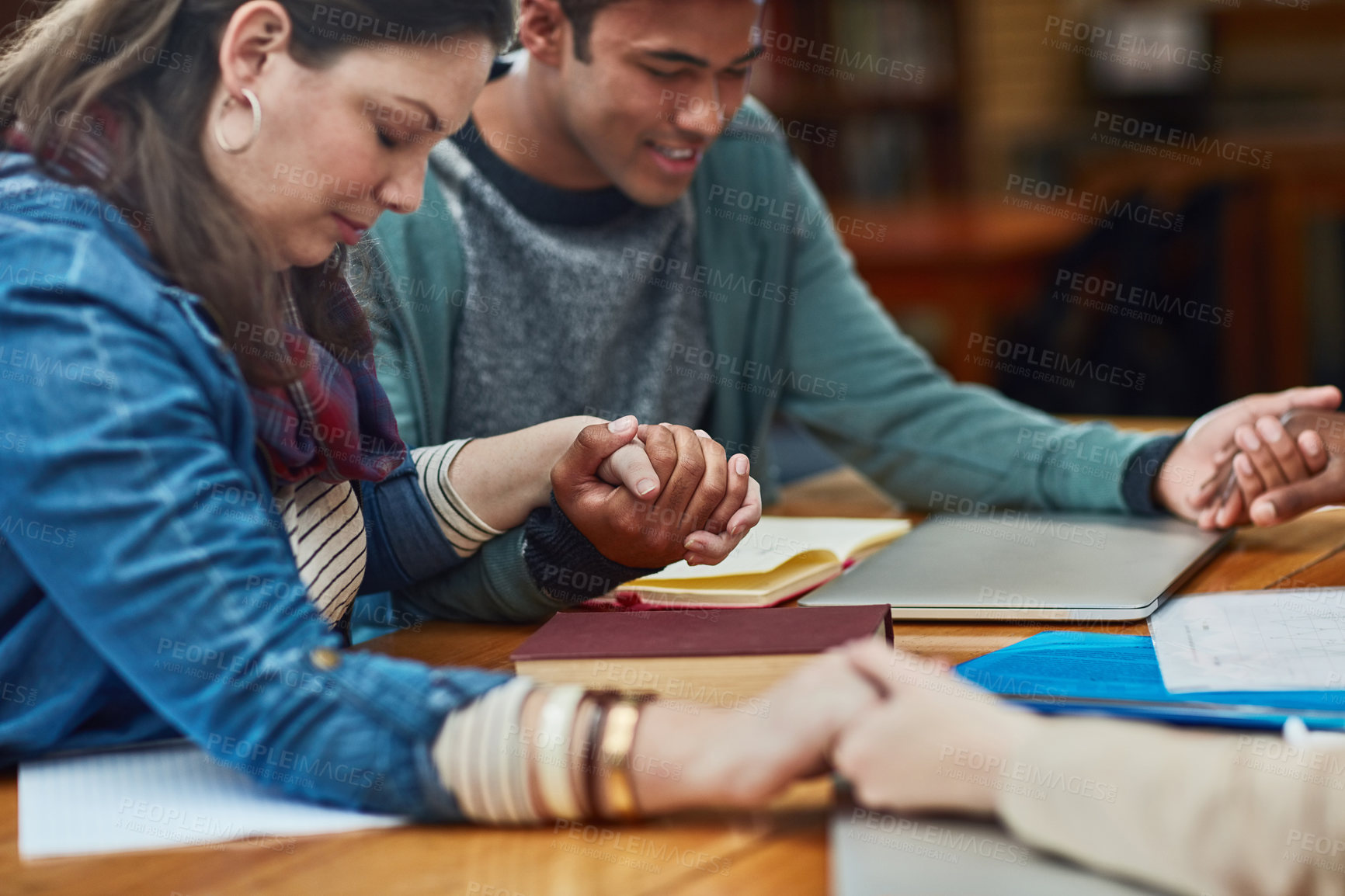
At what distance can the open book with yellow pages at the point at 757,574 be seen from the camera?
1011 mm

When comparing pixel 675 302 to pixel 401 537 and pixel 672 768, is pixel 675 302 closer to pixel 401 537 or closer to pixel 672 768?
pixel 401 537

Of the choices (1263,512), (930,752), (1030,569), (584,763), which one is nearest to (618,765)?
(584,763)

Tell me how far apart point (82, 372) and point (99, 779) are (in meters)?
0.24

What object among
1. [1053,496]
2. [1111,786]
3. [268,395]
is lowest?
[1053,496]

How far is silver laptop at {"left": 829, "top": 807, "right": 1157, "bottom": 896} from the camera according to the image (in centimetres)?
56

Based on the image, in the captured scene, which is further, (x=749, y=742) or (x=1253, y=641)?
(x=1253, y=641)

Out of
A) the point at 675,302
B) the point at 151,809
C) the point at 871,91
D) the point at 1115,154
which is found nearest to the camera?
the point at 151,809

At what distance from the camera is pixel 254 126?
73 centimetres

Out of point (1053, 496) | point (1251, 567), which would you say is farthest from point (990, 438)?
point (1251, 567)

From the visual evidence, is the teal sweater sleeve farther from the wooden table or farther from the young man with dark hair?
the wooden table

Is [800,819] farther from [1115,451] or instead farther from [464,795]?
[1115,451]

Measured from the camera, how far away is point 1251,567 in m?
1.15

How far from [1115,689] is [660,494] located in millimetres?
329

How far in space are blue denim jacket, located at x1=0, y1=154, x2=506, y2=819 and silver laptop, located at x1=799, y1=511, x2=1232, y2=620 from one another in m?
0.38
